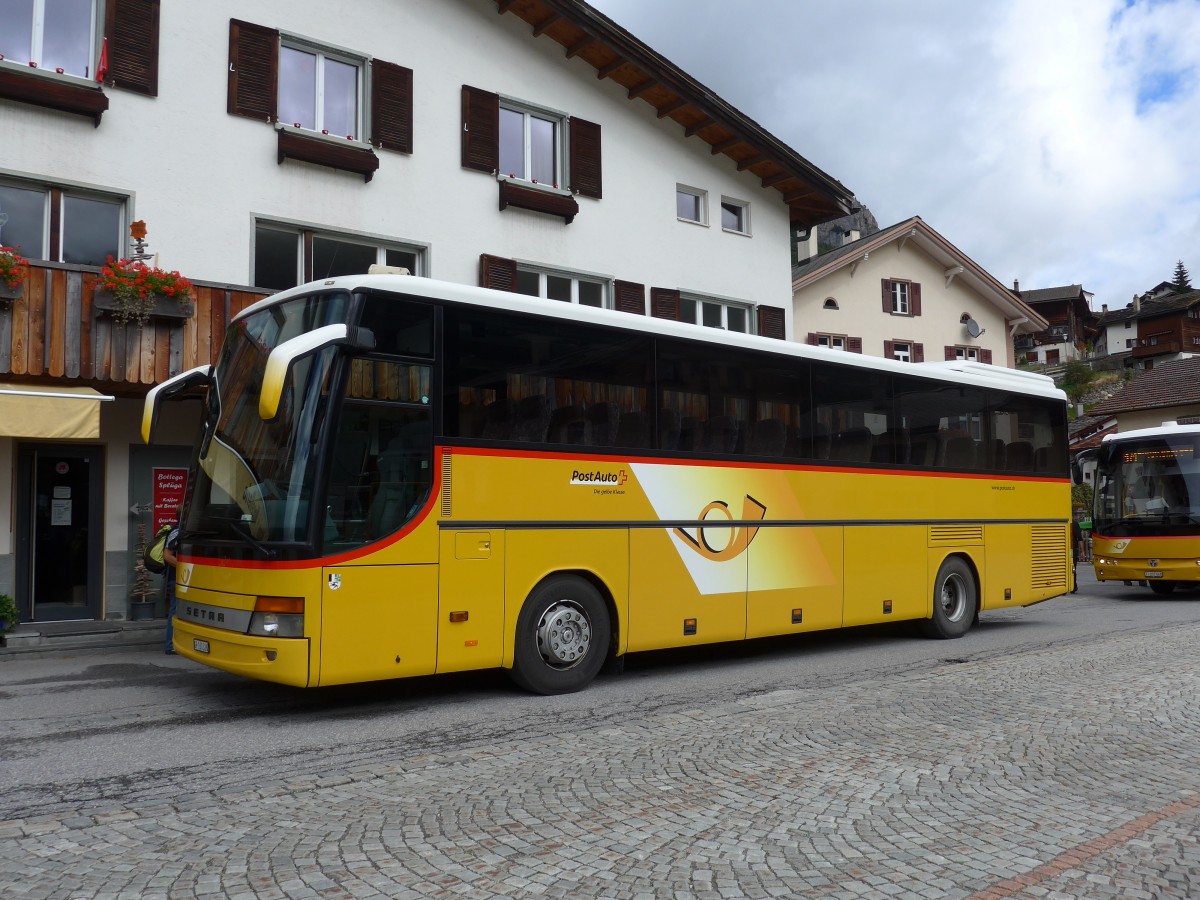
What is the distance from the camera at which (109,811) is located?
5.22 m

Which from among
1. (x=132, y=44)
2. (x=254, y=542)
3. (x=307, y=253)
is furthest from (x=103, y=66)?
(x=254, y=542)

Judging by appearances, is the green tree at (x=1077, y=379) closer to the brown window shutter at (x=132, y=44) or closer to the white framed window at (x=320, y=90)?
the white framed window at (x=320, y=90)

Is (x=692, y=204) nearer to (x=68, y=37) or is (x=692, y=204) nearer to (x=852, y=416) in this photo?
(x=852, y=416)

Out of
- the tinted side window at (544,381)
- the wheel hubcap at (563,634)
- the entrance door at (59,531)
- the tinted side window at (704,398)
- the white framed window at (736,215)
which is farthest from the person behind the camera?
Result: the white framed window at (736,215)

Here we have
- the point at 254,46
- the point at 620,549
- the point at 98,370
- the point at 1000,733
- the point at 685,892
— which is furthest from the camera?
the point at 254,46

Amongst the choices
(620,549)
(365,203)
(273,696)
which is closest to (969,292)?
(365,203)

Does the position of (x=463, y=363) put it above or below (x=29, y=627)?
above

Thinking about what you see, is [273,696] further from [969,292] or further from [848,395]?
[969,292]

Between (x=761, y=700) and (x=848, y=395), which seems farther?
(x=848, y=395)

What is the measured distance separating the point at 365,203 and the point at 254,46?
2684 mm

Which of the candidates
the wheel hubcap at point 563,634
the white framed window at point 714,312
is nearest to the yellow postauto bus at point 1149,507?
the white framed window at point 714,312

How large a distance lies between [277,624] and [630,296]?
1304 centimetres

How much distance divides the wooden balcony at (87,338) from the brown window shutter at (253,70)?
320cm

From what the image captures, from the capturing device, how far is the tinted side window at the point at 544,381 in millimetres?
8047
